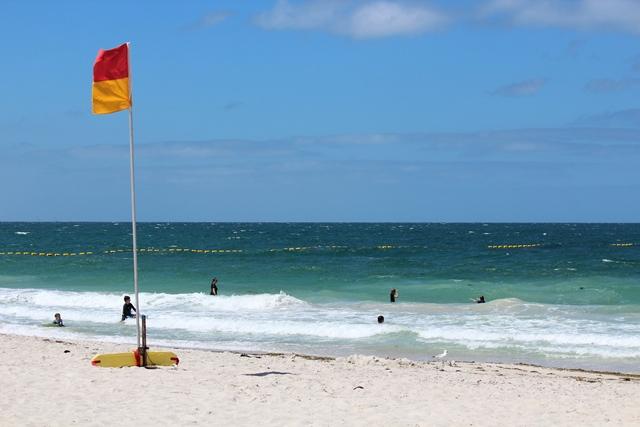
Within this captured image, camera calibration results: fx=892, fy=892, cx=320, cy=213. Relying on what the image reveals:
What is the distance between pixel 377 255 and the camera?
67.0 metres

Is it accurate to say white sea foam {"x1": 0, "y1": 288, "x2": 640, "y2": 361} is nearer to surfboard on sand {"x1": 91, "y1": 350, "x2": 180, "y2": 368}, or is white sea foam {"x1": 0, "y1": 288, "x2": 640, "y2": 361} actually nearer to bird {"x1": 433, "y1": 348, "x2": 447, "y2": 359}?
bird {"x1": 433, "y1": 348, "x2": 447, "y2": 359}

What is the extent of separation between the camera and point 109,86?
1473 centimetres

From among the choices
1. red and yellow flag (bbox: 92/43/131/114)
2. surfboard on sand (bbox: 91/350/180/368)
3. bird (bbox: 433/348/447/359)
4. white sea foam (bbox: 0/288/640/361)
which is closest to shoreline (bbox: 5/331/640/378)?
bird (bbox: 433/348/447/359)

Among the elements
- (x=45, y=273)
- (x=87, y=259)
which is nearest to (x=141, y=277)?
(x=45, y=273)

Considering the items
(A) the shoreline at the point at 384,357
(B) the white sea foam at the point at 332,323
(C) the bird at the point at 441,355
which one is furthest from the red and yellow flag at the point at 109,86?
(C) the bird at the point at 441,355

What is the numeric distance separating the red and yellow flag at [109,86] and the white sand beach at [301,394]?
4.44 metres

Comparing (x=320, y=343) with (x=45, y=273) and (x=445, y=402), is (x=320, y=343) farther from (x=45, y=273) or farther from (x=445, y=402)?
(x=45, y=273)

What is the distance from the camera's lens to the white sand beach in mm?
12000

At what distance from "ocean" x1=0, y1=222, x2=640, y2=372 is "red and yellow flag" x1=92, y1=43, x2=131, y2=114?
848 cm

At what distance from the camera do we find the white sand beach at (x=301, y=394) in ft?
39.4

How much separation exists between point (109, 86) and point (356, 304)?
1973 centimetres

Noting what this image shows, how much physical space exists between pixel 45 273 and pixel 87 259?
40.6 feet

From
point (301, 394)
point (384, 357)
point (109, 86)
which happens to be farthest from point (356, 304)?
point (109, 86)

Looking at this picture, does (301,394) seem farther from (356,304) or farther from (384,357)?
(356,304)
